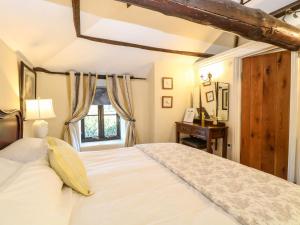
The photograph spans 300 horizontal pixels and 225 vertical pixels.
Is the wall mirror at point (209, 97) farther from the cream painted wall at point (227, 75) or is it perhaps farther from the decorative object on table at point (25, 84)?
the decorative object on table at point (25, 84)

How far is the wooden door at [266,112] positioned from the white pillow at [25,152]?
2670 millimetres

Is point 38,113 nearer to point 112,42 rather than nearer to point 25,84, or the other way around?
point 25,84

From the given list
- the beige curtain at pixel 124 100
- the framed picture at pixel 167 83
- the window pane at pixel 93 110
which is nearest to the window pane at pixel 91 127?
the window pane at pixel 93 110

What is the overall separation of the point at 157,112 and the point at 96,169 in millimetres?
2268

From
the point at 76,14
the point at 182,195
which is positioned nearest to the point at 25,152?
the point at 182,195

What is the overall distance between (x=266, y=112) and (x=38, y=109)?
3.05 meters

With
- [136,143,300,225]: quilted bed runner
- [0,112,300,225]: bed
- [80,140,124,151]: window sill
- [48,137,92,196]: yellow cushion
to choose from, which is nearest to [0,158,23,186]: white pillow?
[48,137,92,196]: yellow cushion

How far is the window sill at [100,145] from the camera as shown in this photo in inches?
140

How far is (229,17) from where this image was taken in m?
1.38

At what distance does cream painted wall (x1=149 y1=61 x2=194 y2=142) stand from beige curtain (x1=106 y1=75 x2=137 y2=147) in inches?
17.0

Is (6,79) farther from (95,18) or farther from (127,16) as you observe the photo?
(127,16)

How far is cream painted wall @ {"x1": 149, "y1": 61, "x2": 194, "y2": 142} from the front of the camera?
3.67m

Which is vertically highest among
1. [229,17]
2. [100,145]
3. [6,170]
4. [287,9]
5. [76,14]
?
[287,9]

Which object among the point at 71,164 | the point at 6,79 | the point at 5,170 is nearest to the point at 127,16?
the point at 6,79
